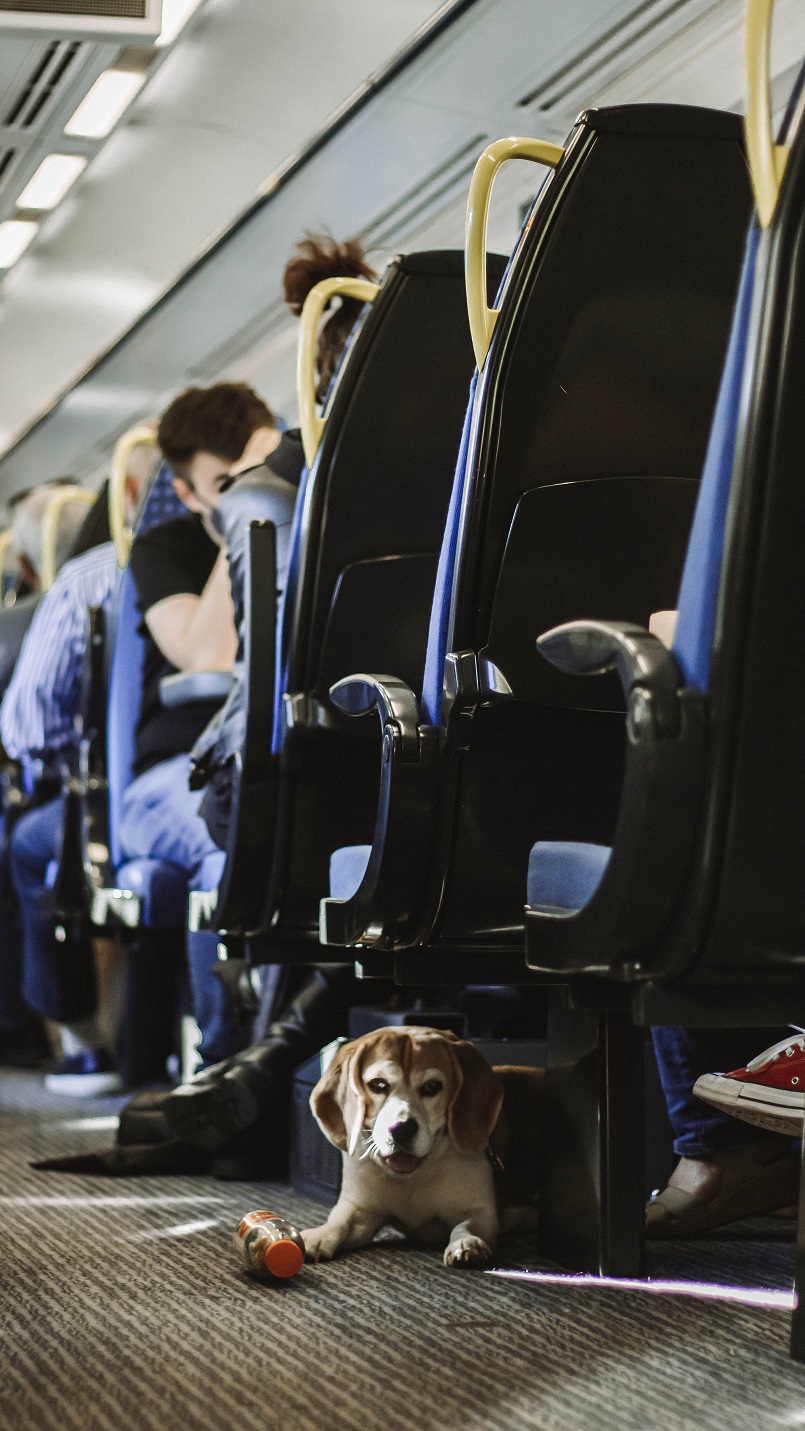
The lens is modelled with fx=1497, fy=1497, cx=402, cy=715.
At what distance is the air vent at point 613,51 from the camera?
3338 mm

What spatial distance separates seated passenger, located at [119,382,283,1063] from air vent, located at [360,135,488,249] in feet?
4.67

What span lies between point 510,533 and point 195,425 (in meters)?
1.74

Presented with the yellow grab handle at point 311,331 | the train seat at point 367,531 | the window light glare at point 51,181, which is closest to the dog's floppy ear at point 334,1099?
the train seat at point 367,531

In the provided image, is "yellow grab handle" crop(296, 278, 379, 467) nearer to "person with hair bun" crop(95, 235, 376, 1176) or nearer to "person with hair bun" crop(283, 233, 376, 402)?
"person with hair bun" crop(95, 235, 376, 1176)

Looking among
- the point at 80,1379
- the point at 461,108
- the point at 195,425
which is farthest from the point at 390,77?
the point at 80,1379

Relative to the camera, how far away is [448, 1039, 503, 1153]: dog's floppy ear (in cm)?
194

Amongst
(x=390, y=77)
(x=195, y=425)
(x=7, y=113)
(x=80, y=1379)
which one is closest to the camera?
(x=80, y=1379)

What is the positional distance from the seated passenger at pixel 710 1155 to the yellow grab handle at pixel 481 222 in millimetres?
977

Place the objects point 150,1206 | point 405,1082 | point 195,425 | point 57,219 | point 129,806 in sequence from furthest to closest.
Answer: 1. point 57,219
2. point 195,425
3. point 129,806
4. point 150,1206
5. point 405,1082

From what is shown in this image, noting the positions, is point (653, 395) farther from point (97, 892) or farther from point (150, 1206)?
point (97, 892)

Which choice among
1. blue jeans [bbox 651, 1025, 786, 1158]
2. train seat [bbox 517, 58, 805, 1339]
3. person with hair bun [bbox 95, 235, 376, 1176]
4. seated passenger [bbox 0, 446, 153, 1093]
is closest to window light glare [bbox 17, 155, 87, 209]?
seated passenger [bbox 0, 446, 153, 1093]

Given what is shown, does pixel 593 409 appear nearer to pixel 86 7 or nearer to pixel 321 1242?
pixel 321 1242

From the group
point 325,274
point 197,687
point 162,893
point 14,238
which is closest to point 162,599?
point 197,687

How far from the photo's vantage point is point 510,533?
60.9 inches
